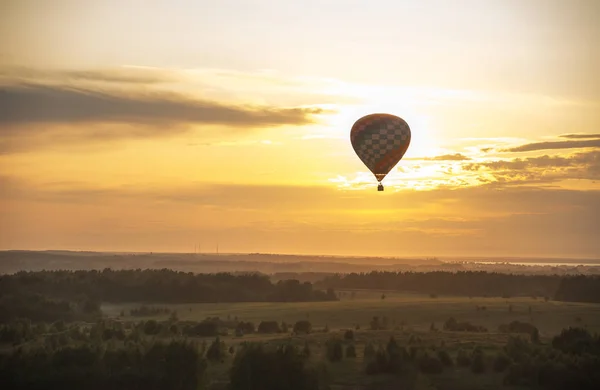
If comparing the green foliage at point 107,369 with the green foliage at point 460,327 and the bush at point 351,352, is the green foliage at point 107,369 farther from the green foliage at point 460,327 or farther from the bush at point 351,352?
the green foliage at point 460,327

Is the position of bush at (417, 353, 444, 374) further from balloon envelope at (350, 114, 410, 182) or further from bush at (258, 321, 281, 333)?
bush at (258, 321, 281, 333)

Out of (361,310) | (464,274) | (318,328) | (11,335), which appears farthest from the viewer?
(464,274)

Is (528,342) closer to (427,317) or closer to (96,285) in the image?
(427,317)

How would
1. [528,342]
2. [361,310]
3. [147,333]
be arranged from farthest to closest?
[361,310], [147,333], [528,342]

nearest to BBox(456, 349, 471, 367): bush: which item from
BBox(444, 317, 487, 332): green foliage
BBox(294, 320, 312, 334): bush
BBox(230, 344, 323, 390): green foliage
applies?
BBox(230, 344, 323, 390): green foliage

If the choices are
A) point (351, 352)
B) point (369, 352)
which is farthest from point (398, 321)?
point (369, 352)

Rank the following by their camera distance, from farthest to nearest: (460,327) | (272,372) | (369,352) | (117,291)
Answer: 1. (117,291)
2. (460,327)
3. (369,352)
4. (272,372)

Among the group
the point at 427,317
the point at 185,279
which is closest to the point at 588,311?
the point at 427,317

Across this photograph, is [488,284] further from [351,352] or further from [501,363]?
[501,363]
